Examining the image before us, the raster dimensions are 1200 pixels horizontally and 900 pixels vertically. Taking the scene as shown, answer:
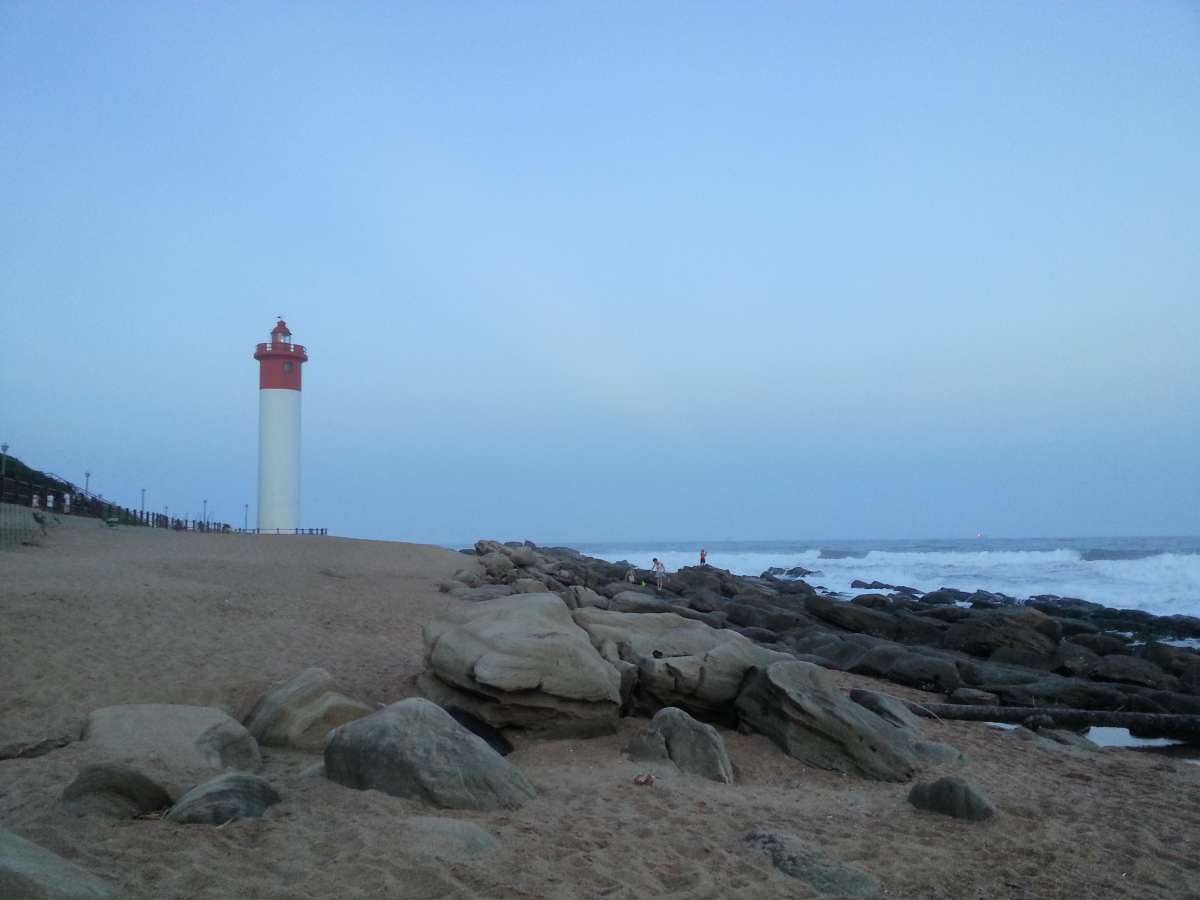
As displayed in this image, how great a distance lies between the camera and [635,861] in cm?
520

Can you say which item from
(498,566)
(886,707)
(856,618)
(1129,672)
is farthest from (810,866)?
(498,566)

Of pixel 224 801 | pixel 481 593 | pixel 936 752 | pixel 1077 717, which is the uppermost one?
pixel 481 593

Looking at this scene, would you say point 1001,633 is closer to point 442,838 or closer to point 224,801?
point 442,838

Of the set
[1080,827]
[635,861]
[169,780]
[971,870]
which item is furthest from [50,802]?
[1080,827]

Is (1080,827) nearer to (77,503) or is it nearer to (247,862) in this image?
(247,862)

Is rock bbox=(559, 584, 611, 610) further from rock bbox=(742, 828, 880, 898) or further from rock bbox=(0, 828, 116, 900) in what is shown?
rock bbox=(0, 828, 116, 900)

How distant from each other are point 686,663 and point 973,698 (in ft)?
19.4

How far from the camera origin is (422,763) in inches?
233

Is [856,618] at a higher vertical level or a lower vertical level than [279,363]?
lower

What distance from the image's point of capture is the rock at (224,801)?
16.3ft

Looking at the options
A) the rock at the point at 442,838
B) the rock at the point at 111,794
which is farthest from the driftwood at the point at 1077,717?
the rock at the point at 111,794

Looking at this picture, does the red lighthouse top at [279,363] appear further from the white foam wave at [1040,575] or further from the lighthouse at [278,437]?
the white foam wave at [1040,575]

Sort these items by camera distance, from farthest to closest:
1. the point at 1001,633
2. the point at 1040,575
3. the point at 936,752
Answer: the point at 1040,575 < the point at 1001,633 < the point at 936,752

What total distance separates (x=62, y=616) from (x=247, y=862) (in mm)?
8034
